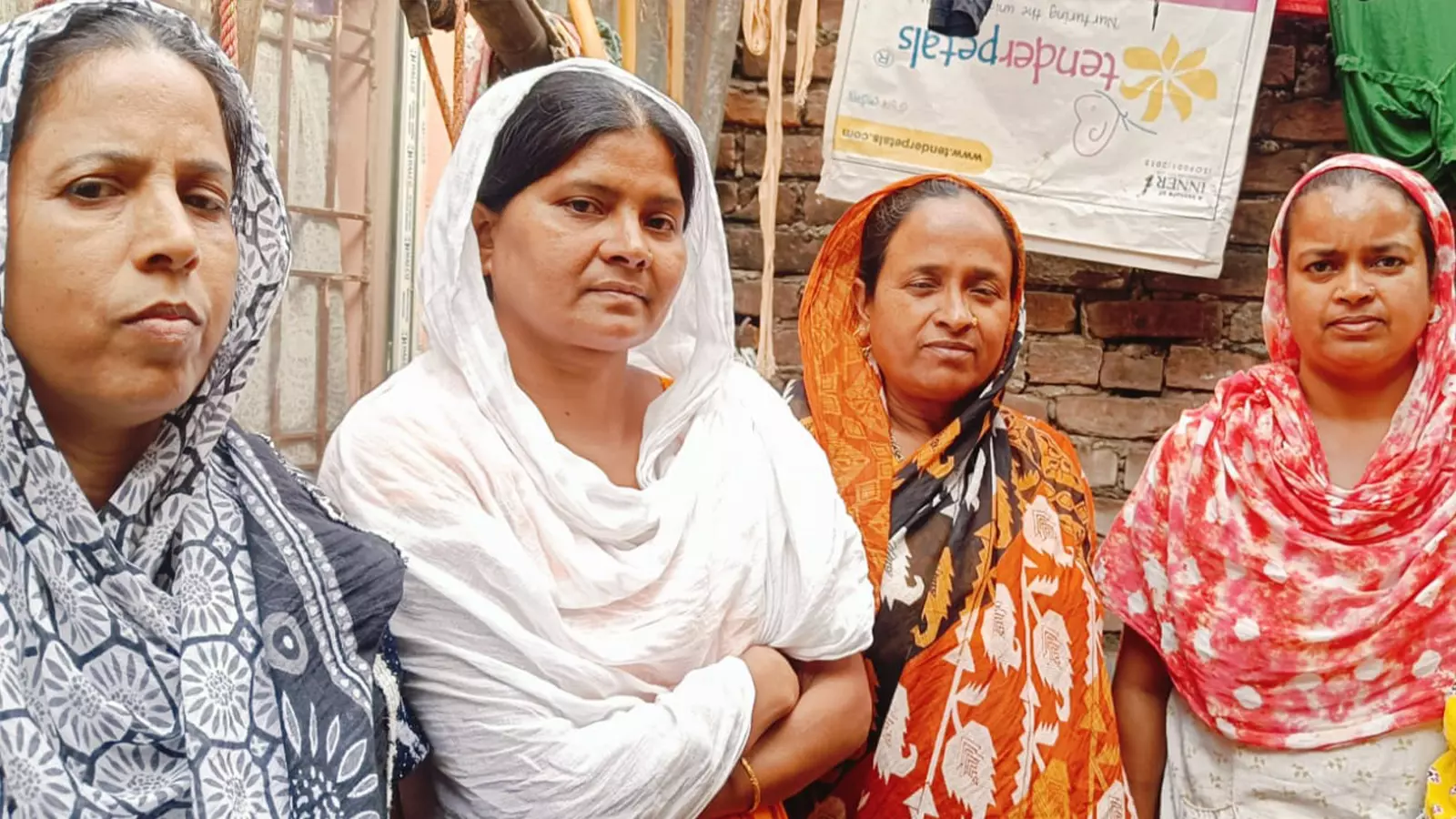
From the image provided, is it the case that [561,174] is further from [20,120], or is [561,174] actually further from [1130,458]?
[1130,458]

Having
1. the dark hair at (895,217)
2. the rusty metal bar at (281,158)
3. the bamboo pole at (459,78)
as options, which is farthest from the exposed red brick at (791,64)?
the bamboo pole at (459,78)

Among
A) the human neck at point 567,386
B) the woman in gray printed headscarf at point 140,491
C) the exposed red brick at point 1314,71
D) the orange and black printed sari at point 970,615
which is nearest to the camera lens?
the woman in gray printed headscarf at point 140,491

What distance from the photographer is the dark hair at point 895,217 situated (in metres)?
1.99

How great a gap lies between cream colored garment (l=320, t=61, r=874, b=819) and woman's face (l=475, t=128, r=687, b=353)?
0.05m

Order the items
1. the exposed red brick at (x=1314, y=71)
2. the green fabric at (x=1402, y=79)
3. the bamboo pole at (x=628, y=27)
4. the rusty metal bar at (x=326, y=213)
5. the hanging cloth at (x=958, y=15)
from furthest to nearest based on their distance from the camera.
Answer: the exposed red brick at (x=1314, y=71) → the green fabric at (x=1402, y=79) → the hanging cloth at (x=958, y=15) → the rusty metal bar at (x=326, y=213) → the bamboo pole at (x=628, y=27)

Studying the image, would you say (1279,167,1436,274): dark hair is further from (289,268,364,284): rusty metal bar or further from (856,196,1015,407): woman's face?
(289,268,364,284): rusty metal bar

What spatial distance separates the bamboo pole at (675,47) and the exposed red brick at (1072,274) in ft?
4.37

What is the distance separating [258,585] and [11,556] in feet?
0.66

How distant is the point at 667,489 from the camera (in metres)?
1.42

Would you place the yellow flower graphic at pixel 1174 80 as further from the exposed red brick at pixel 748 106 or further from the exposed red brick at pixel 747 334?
the exposed red brick at pixel 747 334

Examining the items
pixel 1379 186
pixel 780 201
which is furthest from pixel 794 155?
pixel 1379 186

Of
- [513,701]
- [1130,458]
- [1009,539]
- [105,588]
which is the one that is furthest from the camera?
[1130,458]

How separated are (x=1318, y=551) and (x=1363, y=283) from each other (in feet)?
1.47

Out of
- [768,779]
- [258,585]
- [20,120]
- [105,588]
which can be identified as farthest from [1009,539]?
[20,120]
